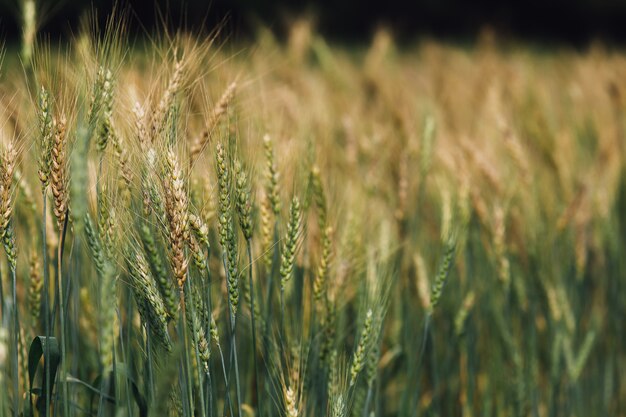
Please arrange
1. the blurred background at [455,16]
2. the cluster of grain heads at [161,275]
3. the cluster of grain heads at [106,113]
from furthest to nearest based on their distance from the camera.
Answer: the blurred background at [455,16], the cluster of grain heads at [106,113], the cluster of grain heads at [161,275]

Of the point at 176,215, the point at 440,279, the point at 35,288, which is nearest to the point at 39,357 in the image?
the point at 35,288

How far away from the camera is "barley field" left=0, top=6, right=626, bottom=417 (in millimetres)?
915

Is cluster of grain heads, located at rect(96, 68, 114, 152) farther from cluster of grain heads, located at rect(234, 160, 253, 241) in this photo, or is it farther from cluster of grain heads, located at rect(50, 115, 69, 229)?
cluster of grain heads, located at rect(234, 160, 253, 241)

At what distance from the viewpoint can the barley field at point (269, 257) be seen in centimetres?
91

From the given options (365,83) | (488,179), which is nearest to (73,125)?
(488,179)

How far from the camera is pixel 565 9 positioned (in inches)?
536

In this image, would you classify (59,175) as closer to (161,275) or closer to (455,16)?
(161,275)

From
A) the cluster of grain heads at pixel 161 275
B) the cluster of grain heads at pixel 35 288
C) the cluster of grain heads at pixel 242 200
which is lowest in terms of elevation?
the cluster of grain heads at pixel 161 275

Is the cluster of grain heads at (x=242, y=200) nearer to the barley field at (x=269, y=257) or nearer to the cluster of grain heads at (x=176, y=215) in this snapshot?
the barley field at (x=269, y=257)

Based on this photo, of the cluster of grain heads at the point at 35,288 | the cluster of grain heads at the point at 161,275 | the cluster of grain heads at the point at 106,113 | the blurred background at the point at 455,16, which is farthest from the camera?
the blurred background at the point at 455,16

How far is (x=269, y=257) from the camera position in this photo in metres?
1.21

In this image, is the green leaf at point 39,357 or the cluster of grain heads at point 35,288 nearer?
the green leaf at point 39,357

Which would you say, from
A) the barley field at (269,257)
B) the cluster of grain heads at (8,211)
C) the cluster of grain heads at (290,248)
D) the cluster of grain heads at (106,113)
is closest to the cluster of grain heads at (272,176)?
the barley field at (269,257)

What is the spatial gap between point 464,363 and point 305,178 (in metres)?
0.68
